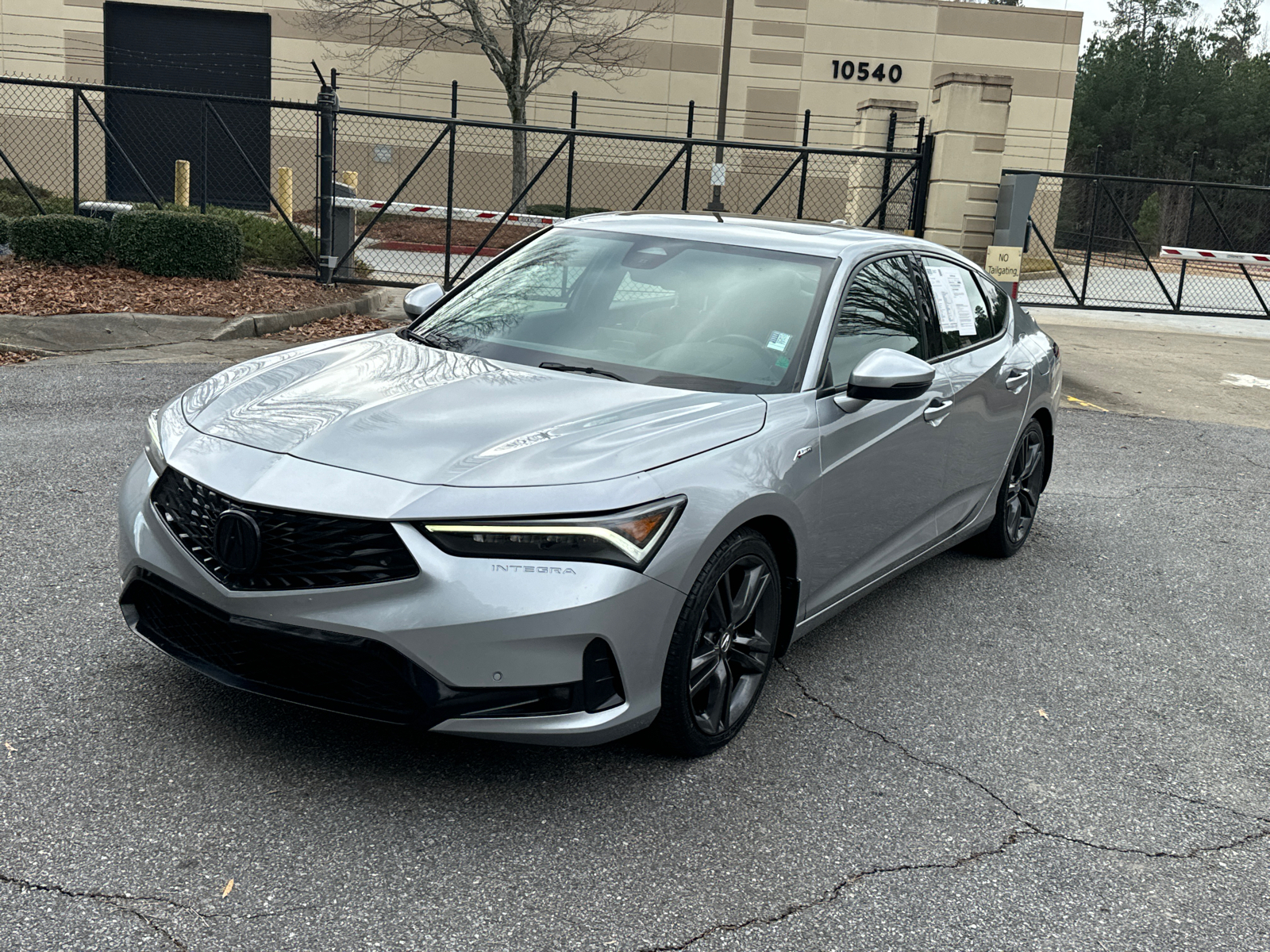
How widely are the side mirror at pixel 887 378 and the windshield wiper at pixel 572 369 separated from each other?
2.51 feet

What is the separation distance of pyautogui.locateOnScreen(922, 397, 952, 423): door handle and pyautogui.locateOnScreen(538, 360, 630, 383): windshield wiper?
134 centimetres

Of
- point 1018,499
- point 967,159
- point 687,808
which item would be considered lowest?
point 687,808

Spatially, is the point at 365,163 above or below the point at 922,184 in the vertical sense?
below

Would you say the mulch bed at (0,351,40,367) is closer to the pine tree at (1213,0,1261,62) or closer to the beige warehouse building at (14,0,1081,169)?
the beige warehouse building at (14,0,1081,169)

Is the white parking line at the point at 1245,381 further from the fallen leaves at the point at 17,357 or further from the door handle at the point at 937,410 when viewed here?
the fallen leaves at the point at 17,357

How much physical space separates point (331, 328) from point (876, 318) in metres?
8.25

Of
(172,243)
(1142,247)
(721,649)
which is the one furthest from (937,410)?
(1142,247)

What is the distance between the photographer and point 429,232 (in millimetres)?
27141

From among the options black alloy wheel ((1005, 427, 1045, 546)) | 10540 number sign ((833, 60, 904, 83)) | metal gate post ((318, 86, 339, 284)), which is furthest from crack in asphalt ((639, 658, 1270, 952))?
10540 number sign ((833, 60, 904, 83))

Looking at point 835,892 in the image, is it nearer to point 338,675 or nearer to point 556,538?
point 556,538

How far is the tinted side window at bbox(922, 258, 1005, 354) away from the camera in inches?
200

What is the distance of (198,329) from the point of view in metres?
10.7

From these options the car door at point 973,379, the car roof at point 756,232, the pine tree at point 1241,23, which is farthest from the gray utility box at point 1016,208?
the pine tree at point 1241,23

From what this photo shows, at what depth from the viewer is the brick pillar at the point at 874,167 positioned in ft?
59.7
